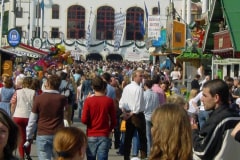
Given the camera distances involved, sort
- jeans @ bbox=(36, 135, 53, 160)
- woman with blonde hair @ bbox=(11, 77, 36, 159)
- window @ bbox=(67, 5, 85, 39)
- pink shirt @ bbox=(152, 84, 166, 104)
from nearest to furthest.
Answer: jeans @ bbox=(36, 135, 53, 160)
woman with blonde hair @ bbox=(11, 77, 36, 159)
pink shirt @ bbox=(152, 84, 166, 104)
window @ bbox=(67, 5, 85, 39)

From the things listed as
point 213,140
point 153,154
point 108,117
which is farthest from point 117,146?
point 153,154

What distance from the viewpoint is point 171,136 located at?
471cm

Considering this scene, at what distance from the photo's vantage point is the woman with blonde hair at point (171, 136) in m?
4.71

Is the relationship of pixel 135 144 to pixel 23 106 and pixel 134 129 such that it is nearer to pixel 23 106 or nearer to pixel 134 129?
pixel 134 129

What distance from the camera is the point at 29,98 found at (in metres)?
11.8

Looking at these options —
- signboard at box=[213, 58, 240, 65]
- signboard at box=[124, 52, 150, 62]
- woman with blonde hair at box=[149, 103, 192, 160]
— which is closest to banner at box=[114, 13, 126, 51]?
signboard at box=[124, 52, 150, 62]

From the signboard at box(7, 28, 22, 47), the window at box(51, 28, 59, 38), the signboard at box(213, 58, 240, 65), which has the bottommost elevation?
the signboard at box(213, 58, 240, 65)

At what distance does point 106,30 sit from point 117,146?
87.6 meters

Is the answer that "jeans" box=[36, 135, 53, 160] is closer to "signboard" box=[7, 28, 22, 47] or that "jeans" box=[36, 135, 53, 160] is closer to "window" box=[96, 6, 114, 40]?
"signboard" box=[7, 28, 22, 47]

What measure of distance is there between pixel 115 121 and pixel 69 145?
17.2 feet

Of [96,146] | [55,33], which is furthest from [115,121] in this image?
[55,33]

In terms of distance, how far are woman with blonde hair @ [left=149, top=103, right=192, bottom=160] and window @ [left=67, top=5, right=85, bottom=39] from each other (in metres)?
96.8

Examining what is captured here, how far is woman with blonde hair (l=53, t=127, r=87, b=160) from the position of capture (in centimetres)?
468

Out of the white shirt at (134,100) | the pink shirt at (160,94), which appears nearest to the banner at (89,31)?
the pink shirt at (160,94)
